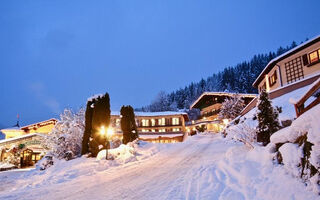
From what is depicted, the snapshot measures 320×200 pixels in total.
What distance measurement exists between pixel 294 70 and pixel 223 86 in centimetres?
7450

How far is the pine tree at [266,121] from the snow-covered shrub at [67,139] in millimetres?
13654

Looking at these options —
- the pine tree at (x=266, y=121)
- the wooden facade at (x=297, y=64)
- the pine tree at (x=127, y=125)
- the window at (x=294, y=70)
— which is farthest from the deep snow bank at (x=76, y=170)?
the window at (x=294, y=70)

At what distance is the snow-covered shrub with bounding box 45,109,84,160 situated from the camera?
1543cm

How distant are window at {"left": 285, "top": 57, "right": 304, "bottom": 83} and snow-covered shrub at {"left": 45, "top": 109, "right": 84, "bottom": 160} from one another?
22888 mm

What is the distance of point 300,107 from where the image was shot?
675 cm

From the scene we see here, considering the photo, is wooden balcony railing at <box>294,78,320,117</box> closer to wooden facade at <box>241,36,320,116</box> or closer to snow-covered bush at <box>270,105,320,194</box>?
snow-covered bush at <box>270,105,320,194</box>

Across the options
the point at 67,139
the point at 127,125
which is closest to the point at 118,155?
the point at 67,139

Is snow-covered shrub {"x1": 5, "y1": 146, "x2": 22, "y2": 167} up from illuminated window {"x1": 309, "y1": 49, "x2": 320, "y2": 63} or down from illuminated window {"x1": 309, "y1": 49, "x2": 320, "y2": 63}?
down

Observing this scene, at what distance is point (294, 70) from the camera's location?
2072cm


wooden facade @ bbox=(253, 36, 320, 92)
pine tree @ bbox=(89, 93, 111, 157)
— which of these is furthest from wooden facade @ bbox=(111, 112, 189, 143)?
pine tree @ bbox=(89, 93, 111, 157)

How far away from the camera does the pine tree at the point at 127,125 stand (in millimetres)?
21517

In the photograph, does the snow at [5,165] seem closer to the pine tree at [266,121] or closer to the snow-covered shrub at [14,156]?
the snow-covered shrub at [14,156]

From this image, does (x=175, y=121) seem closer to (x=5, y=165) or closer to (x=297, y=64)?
(x=297, y=64)

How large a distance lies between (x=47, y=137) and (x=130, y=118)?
28.3 feet
